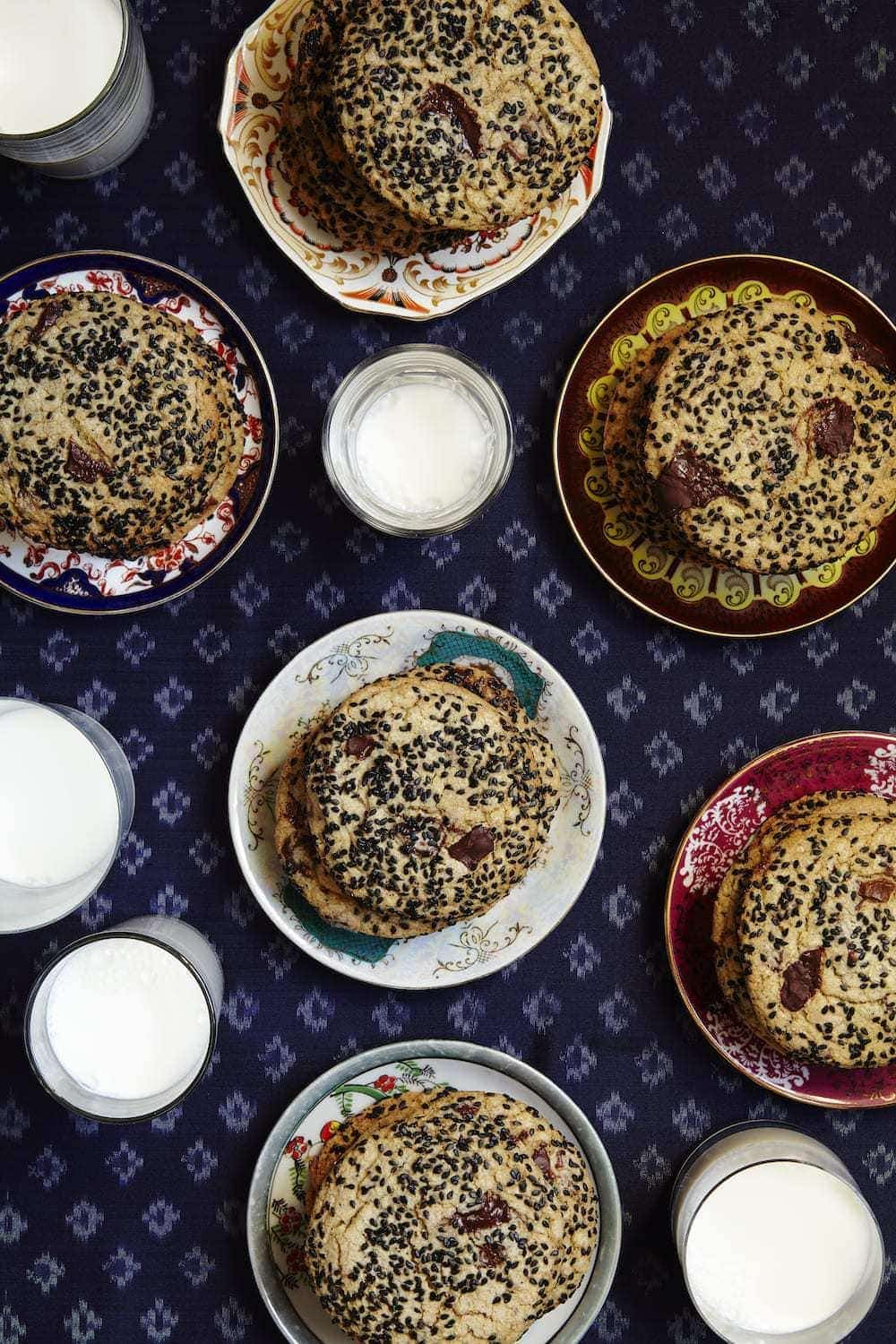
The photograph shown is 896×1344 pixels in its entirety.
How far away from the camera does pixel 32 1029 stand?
218 centimetres

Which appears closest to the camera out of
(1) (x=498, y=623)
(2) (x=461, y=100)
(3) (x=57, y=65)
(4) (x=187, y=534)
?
(2) (x=461, y=100)

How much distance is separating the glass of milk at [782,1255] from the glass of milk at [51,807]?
4.52ft

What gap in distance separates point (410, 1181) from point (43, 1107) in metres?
0.85

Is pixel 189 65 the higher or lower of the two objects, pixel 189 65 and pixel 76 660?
the higher

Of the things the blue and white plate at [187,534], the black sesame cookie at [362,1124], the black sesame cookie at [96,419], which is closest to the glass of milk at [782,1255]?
the black sesame cookie at [362,1124]

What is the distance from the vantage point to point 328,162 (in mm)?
2287

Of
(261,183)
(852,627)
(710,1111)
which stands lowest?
(710,1111)

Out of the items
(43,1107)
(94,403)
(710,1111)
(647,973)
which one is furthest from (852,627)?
(43,1107)

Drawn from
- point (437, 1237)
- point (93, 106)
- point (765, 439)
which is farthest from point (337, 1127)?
point (93, 106)

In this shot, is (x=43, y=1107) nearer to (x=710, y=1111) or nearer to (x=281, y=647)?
(x=281, y=647)

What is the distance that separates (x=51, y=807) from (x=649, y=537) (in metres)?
1.33

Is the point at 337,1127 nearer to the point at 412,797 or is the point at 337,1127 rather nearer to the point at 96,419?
the point at 412,797

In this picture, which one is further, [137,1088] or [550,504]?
[550,504]

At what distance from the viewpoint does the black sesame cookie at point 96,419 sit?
214 cm
